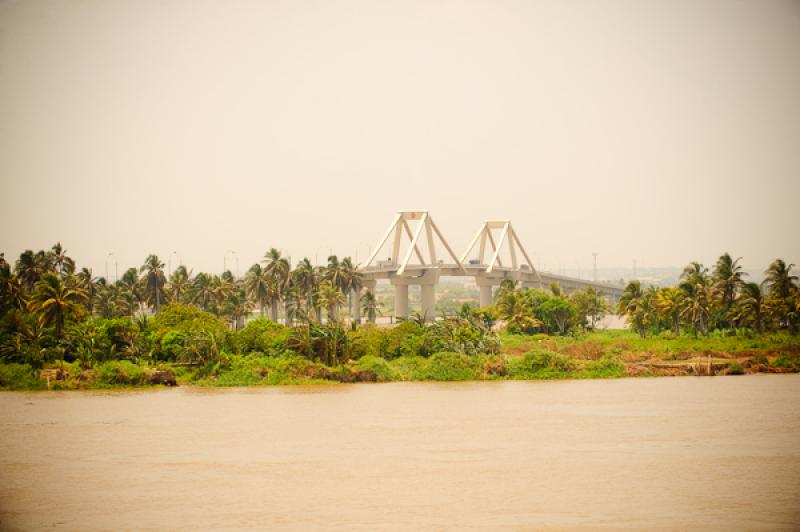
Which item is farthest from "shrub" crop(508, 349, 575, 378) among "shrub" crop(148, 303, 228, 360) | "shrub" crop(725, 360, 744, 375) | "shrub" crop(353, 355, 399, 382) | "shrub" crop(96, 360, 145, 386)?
"shrub" crop(96, 360, 145, 386)

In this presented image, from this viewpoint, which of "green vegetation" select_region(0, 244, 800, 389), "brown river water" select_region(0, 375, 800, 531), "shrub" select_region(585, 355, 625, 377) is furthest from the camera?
"shrub" select_region(585, 355, 625, 377)

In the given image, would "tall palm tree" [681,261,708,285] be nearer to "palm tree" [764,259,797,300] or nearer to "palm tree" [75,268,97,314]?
"palm tree" [764,259,797,300]

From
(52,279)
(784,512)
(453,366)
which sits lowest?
(784,512)

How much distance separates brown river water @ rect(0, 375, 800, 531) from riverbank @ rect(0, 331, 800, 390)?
1684mm

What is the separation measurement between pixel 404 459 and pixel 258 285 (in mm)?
38952

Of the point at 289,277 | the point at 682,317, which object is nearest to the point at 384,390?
the point at 682,317

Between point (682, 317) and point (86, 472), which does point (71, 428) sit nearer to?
point (86, 472)

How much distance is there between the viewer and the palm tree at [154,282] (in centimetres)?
6008

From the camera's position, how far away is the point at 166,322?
42.6 m

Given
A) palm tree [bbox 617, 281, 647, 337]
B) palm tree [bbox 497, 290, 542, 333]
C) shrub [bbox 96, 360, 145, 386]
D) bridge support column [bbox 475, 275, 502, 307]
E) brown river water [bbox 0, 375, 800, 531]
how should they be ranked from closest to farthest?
brown river water [bbox 0, 375, 800, 531] < shrub [bbox 96, 360, 145, 386] < palm tree [bbox 617, 281, 647, 337] < palm tree [bbox 497, 290, 542, 333] < bridge support column [bbox 475, 275, 502, 307]

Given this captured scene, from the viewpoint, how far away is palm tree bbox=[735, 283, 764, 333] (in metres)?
48.7

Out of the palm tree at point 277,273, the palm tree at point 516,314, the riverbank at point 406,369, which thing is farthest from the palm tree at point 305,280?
the riverbank at point 406,369

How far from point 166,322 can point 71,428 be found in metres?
14.8

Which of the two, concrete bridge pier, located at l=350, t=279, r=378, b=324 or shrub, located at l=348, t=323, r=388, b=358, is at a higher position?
concrete bridge pier, located at l=350, t=279, r=378, b=324
